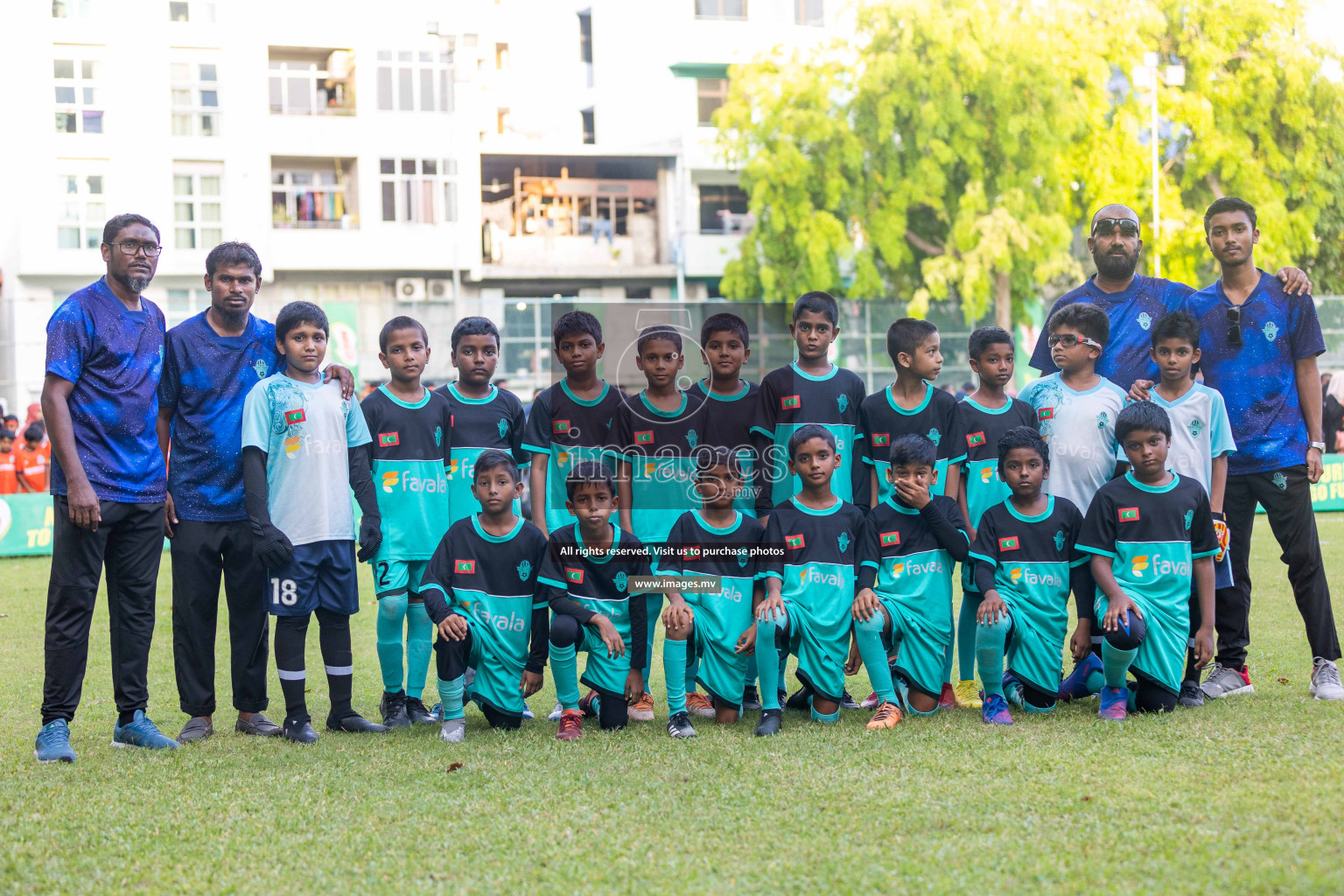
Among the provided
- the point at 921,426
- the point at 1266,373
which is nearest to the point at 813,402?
the point at 921,426

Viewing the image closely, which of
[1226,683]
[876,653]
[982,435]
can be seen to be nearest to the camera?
[876,653]

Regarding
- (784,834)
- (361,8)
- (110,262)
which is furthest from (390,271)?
(784,834)

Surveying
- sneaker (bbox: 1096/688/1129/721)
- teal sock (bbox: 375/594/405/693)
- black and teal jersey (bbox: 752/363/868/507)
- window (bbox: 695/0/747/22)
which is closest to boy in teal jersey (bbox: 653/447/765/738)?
black and teal jersey (bbox: 752/363/868/507)

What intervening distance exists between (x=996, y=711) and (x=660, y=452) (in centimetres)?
196

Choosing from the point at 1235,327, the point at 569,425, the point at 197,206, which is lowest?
the point at 569,425

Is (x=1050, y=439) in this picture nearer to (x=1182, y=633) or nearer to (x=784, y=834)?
(x=1182, y=633)

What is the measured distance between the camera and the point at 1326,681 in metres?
5.77

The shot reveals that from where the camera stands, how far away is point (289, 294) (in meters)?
30.5

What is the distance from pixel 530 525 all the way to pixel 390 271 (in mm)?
27691

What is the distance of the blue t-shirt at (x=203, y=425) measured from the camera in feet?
19.0

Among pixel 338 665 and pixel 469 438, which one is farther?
pixel 469 438

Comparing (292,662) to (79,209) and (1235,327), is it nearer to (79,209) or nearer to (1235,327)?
(1235,327)

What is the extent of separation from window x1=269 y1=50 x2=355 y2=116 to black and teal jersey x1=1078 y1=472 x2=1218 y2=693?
29.5 meters

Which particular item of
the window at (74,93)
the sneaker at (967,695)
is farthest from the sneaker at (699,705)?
the window at (74,93)
